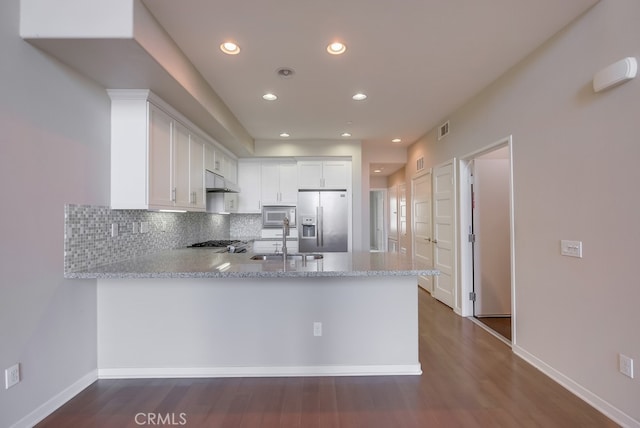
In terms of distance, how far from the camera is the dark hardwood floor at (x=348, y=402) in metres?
1.83

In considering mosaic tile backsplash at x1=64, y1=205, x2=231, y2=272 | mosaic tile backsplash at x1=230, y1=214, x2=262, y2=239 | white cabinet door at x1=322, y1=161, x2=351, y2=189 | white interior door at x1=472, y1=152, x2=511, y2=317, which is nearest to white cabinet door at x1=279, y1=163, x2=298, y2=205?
white cabinet door at x1=322, y1=161, x2=351, y2=189

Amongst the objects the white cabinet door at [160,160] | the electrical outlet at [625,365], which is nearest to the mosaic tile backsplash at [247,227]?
the white cabinet door at [160,160]

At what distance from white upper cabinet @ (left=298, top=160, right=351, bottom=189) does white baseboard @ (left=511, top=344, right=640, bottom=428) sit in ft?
11.0

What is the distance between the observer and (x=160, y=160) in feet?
8.70

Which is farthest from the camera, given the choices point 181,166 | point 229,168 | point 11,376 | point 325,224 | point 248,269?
point 325,224

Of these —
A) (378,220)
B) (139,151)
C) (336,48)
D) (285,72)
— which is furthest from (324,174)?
(378,220)

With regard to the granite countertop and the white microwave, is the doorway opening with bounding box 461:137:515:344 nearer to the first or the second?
the granite countertop

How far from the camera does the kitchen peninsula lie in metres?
2.34

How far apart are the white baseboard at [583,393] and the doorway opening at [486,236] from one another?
116 centimetres

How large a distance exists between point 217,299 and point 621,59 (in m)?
3.15

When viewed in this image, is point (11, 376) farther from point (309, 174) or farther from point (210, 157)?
point (309, 174)

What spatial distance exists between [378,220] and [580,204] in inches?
297

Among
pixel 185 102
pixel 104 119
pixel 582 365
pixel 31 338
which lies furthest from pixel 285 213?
pixel 582 365

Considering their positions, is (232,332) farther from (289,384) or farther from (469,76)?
(469,76)
